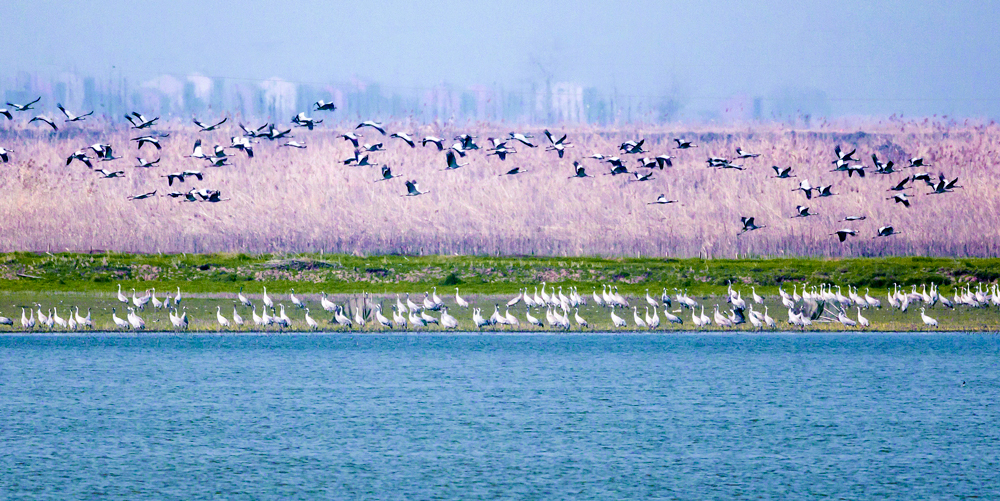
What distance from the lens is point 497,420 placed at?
35.0m

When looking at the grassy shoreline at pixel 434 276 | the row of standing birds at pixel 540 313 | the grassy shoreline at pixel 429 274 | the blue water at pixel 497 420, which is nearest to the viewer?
the blue water at pixel 497 420

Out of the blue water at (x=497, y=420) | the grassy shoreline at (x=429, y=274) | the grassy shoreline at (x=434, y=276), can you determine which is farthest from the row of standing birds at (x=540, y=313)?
the grassy shoreline at (x=429, y=274)

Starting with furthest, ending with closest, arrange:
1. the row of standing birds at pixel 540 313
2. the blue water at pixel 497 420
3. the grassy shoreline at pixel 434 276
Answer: the grassy shoreline at pixel 434 276, the row of standing birds at pixel 540 313, the blue water at pixel 497 420

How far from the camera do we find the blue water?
1053 inches

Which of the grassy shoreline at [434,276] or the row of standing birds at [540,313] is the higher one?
the grassy shoreline at [434,276]

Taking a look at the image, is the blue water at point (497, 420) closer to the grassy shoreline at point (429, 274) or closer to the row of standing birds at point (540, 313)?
the row of standing birds at point (540, 313)

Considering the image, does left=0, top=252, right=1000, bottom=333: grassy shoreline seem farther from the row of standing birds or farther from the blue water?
the blue water

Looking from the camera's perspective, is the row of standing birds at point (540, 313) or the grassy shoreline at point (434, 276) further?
the grassy shoreline at point (434, 276)

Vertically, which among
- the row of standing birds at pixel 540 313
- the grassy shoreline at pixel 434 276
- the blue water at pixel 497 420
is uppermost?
the grassy shoreline at pixel 434 276

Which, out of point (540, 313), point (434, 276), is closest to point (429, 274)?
point (434, 276)

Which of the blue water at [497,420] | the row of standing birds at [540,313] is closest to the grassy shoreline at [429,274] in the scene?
the row of standing birds at [540,313]

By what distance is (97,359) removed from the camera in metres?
49.0

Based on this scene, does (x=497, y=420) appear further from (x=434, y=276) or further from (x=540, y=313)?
(x=434, y=276)

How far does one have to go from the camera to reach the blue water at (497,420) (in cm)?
2673
